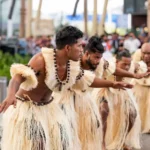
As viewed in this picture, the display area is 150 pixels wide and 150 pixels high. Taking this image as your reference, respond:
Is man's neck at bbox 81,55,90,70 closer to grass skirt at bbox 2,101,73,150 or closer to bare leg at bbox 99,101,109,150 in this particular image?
bare leg at bbox 99,101,109,150

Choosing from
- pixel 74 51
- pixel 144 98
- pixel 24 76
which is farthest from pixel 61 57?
pixel 144 98

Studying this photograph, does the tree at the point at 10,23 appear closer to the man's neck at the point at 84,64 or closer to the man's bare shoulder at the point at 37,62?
the man's neck at the point at 84,64

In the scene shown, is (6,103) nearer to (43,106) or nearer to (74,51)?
(43,106)

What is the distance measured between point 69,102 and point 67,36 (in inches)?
50.6

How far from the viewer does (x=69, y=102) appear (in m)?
5.61

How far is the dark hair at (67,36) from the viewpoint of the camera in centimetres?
447

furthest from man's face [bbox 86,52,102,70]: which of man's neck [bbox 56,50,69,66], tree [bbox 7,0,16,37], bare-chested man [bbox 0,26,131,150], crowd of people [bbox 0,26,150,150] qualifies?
tree [bbox 7,0,16,37]

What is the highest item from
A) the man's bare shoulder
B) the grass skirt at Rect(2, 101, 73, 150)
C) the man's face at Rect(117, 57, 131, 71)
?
the man's bare shoulder

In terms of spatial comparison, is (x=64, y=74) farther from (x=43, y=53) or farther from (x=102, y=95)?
(x=102, y=95)

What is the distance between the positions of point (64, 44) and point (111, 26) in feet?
92.3

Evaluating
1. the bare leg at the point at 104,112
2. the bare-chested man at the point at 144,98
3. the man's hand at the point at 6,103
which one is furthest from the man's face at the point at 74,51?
the bare-chested man at the point at 144,98

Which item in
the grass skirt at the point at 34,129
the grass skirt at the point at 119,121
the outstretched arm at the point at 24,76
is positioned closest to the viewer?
the outstretched arm at the point at 24,76

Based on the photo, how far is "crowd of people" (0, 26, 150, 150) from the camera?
14.4ft

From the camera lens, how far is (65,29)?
177 inches
